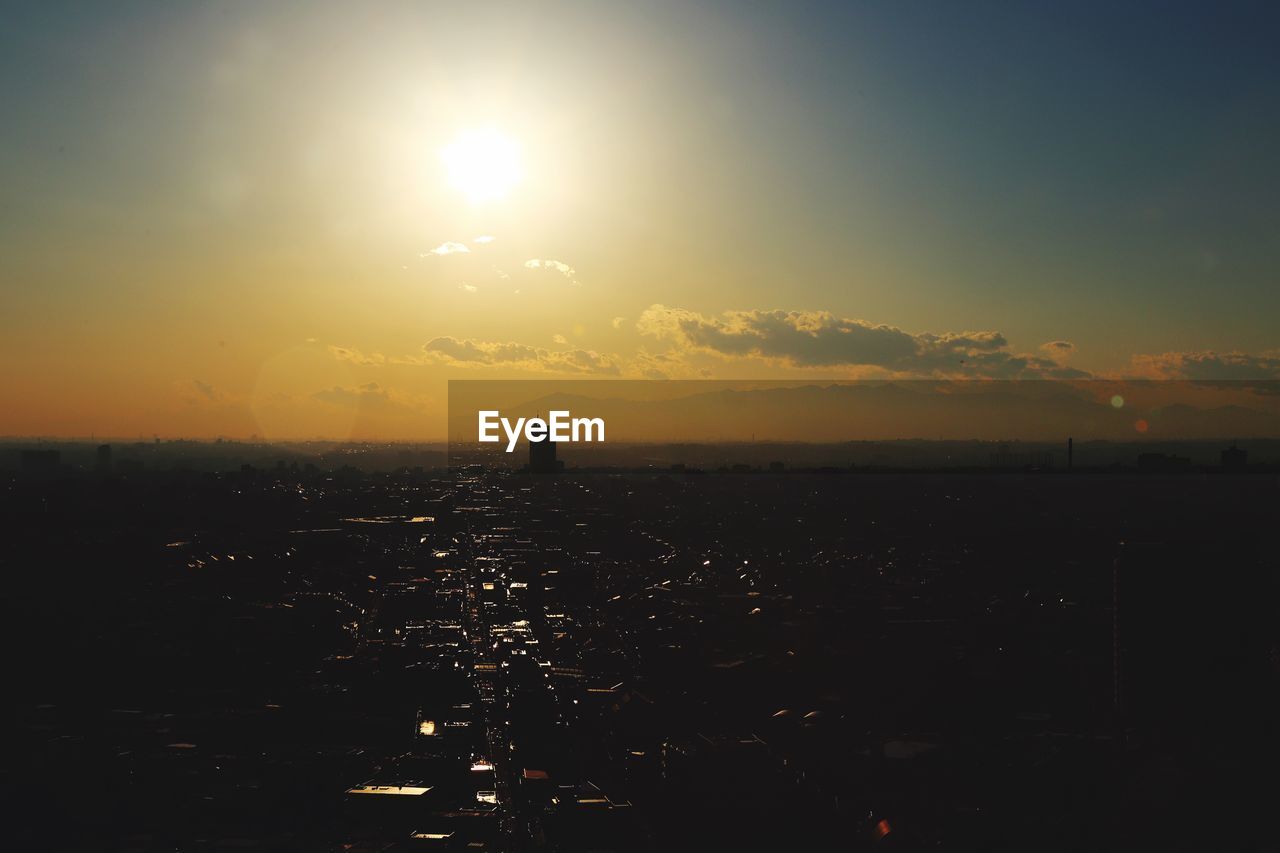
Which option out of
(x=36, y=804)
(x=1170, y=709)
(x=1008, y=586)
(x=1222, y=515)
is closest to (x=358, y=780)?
(x=36, y=804)

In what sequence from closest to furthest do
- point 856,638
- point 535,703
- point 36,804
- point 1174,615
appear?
point 1174,615 < point 36,804 < point 535,703 < point 856,638

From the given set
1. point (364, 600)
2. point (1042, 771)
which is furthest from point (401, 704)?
point (364, 600)

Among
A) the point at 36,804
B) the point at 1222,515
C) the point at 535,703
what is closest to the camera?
the point at 36,804

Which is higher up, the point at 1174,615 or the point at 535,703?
the point at 1174,615

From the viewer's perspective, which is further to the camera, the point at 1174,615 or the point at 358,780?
the point at 358,780

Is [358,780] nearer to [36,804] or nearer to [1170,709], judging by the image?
[36,804]

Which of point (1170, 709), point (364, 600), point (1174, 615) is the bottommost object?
point (364, 600)
